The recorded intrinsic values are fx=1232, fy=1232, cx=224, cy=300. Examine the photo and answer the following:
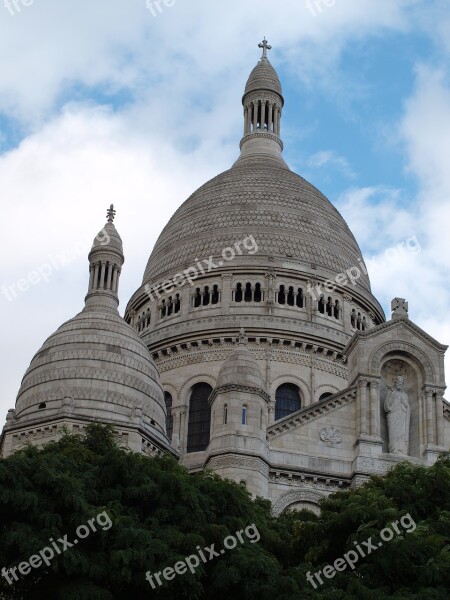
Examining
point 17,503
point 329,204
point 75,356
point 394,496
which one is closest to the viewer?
point 17,503

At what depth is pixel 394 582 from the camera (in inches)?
1029

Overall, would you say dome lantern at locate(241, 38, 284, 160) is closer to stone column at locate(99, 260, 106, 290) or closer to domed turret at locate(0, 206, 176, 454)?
stone column at locate(99, 260, 106, 290)

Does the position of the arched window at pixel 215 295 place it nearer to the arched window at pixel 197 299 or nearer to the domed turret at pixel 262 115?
the arched window at pixel 197 299

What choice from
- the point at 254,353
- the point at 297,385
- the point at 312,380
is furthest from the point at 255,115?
the point at 297,385

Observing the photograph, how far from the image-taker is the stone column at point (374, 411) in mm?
40312

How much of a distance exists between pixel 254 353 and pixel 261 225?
333 inches

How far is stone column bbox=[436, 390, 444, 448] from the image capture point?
40594mm

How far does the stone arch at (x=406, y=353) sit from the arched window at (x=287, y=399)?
1329cm

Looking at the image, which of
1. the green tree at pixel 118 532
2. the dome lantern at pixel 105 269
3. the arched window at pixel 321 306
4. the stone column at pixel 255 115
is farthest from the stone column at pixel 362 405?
the stone column at pixel 255 115

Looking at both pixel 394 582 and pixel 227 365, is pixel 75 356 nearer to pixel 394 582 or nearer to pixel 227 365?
pixel 227 365

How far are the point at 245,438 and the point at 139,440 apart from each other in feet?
17.4

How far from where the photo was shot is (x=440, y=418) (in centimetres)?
4103

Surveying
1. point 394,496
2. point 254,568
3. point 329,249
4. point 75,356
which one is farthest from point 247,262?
point 254,568

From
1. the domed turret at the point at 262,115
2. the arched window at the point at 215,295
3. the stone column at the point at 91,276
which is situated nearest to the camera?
the stone column at the point at 91,276
